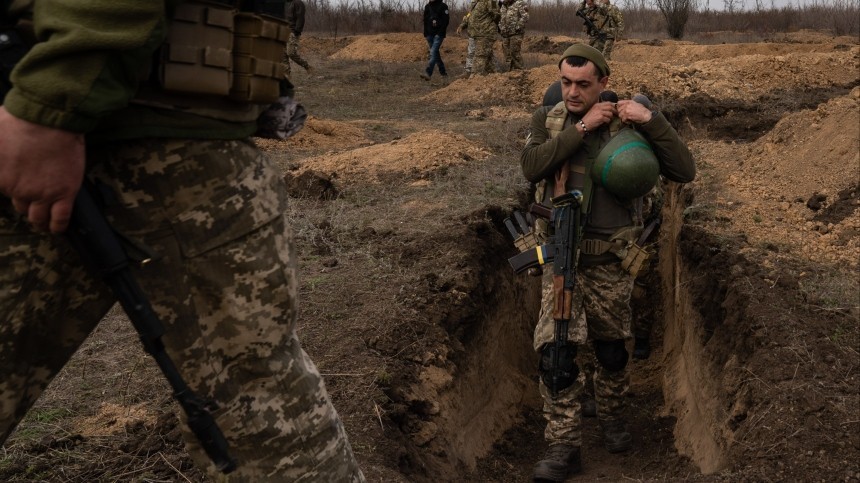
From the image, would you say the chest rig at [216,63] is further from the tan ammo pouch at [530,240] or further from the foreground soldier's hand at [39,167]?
the tan ammo pouch at [530,240]

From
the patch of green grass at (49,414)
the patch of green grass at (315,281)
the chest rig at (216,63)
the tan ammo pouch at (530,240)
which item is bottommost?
the patch of green grass at (49,414)

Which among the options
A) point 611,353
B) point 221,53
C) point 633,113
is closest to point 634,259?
point 611,353

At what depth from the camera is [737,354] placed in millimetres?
4680

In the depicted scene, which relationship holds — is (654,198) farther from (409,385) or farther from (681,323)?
(409,385)

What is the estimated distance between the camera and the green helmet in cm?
430

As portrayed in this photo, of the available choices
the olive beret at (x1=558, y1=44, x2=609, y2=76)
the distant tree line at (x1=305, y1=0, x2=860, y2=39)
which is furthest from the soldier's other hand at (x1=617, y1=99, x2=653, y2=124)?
the distant tree line at (x1=305, y1=0, x2=860, y2=39)

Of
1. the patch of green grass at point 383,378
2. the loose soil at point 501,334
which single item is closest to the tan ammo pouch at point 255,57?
the loose soil at point 501,334

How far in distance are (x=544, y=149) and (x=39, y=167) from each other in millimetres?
3216

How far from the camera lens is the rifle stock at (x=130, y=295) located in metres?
1.82

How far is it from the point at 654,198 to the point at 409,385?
2.00 m

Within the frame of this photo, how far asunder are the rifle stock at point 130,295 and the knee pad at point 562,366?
9.13ft

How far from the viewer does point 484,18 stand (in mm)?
18625

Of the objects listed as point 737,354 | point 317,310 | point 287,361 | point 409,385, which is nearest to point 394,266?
point 317,310

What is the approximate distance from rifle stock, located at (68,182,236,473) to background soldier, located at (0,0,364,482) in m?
0.04
